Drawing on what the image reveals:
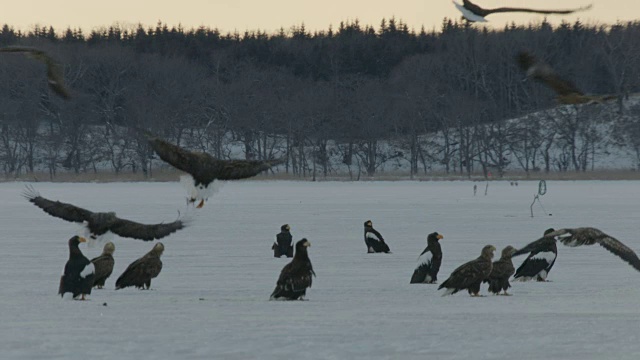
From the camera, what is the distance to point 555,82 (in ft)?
21.7

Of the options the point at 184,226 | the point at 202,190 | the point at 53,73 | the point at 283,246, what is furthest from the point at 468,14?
the point at 283,246

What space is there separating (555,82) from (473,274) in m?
6.80

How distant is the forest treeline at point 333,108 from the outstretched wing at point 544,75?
76932 millimetres

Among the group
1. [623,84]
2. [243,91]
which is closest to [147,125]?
[243,91]

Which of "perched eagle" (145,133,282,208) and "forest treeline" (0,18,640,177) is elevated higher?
"forest treeline" (0,18,640,177)

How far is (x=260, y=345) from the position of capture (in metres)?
10.2

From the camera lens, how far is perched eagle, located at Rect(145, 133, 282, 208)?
36.8 feet

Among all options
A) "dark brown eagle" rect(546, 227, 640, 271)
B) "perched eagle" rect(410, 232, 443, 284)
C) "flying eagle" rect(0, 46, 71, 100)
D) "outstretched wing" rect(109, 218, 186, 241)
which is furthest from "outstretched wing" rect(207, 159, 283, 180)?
"perched eagle" rect(410, 232, 443, 284)

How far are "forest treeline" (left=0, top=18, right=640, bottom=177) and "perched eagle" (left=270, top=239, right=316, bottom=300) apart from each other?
70846 mm

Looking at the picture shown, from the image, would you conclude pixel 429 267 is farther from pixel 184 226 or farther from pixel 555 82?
pixel 555 82

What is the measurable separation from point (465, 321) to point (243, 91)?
93879mm

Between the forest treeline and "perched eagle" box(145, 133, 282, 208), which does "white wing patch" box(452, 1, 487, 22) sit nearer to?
"perched eagle" box(145, 133, 282, 208)

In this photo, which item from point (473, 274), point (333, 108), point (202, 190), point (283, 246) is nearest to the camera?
point (202, 190)

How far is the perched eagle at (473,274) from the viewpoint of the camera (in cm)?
1317
